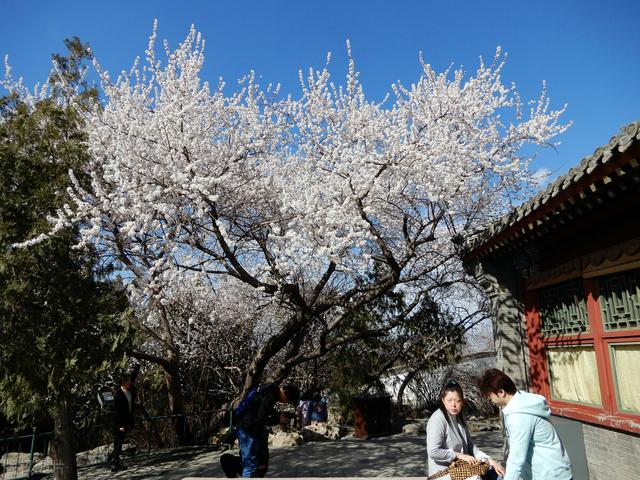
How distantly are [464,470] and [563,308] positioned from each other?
3551mm

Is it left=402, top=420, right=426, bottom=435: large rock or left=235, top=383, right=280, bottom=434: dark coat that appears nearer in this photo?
left=235, top=383, right=280, bottom=434: dark coat

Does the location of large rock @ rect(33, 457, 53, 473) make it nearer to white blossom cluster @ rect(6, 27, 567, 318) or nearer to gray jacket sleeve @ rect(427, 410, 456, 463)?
white blossom cluster @ rect(6, 27, 567, 318)

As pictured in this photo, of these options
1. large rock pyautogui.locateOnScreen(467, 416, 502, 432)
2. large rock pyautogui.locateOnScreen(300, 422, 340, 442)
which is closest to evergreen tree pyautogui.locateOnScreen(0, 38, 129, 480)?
large rock pyautogui.locateOnScreen(300, 422, 340, 442)

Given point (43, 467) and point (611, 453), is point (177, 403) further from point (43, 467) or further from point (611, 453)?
point (611, 453)

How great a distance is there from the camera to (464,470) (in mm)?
3594

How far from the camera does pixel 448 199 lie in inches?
376

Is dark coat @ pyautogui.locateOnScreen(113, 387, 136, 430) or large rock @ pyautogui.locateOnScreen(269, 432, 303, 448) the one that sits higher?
dark coat @ pyautogui.locateOnScreen(113, 387, 136, 430)

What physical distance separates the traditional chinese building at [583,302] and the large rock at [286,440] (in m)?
5.46

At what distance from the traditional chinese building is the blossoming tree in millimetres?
2764

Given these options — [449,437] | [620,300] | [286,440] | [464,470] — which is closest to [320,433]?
[286,440]

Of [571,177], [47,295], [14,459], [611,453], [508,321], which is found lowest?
[14,459]

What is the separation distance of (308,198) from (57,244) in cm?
419

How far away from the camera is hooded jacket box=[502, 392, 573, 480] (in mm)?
3156

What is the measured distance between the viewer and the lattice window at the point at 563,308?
597 centimetres
